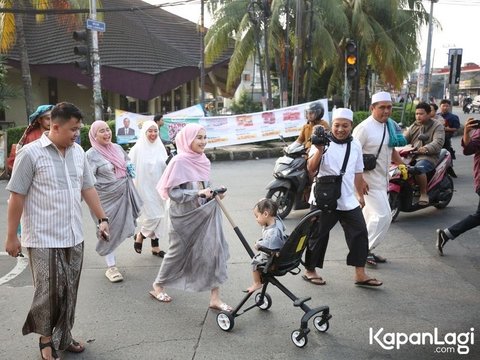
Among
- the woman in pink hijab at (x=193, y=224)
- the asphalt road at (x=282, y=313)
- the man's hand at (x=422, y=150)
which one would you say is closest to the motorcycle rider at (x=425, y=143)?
the man's hand at (x=422, y=150)

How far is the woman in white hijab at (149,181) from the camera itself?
5.60 m

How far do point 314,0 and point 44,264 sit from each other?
60.1ft

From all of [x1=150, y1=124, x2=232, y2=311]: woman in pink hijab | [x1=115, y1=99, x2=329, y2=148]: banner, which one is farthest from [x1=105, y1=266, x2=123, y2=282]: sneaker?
[x1=115, y1=99, x2=329, y2=148]: banner

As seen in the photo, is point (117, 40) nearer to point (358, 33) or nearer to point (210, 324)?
point (358, 33)

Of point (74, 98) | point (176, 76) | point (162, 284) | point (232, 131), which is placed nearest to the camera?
point (162, 284)

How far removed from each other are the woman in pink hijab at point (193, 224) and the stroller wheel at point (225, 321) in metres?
0.26

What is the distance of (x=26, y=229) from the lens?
10.3 feet

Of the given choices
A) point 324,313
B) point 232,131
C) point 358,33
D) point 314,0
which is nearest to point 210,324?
point 324,313

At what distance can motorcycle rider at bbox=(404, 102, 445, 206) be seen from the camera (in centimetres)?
687

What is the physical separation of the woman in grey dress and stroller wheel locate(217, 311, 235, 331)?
58.8 inches

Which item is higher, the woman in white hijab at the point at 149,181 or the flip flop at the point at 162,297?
the woman in white hijab at the point at 149,181

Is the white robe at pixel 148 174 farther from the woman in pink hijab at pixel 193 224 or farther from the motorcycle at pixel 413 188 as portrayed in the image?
the motorcycle at pixel 413 188

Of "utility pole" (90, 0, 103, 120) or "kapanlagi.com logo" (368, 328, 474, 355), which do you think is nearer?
"kapanlagi.com logo" (368, 328, 474, 355)

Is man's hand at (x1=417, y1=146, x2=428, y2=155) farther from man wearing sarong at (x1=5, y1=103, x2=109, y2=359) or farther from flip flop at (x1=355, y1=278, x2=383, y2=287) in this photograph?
man wearing sarong at (x1=5, y1=103, x2=109, y2=359)
